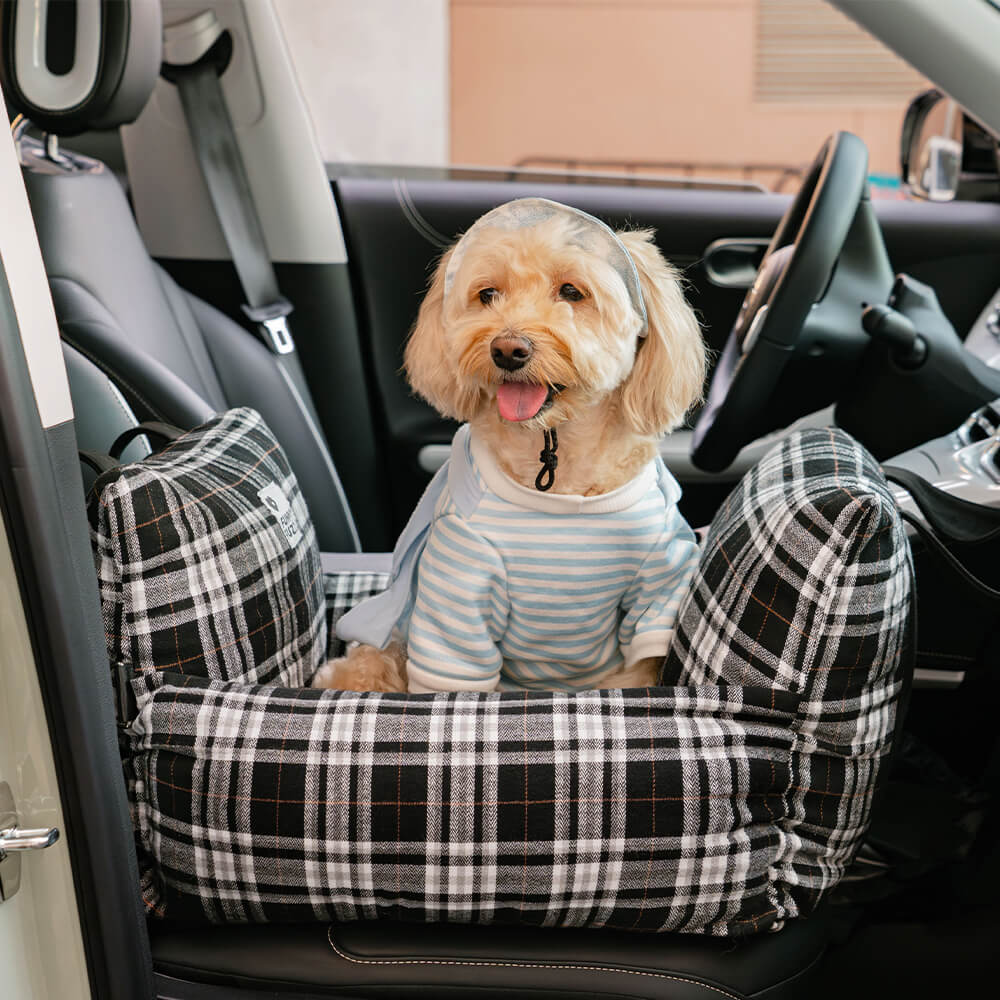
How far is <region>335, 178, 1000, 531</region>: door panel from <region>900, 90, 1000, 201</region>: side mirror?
0.19ft

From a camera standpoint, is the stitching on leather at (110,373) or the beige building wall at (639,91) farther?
the beige building wall at (639,91)

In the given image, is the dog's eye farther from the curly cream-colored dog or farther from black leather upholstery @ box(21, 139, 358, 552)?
black leather upholstery @ box(21, 139, 358, 552)

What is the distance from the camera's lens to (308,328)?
171 cm

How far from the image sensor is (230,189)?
1.64 metres

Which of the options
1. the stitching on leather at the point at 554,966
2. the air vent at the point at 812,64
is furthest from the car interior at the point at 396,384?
the air vent at the point at 812,64

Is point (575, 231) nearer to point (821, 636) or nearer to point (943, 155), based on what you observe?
point (821, 636)

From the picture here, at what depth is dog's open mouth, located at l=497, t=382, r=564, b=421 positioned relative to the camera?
85 centimetres

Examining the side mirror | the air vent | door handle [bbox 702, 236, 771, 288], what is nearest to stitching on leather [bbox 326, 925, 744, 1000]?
door handle [bbox 702, 236, 771, 288]

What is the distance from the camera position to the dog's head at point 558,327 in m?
0.80

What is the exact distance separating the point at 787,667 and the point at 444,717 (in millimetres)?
289

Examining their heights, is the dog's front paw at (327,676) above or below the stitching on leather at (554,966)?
above

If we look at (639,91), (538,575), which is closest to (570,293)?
(538,575)

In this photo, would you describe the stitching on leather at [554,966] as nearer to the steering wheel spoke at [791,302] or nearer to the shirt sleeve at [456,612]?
the shirt sleeve at [456,612]

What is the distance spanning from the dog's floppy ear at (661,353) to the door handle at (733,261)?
49 cm
